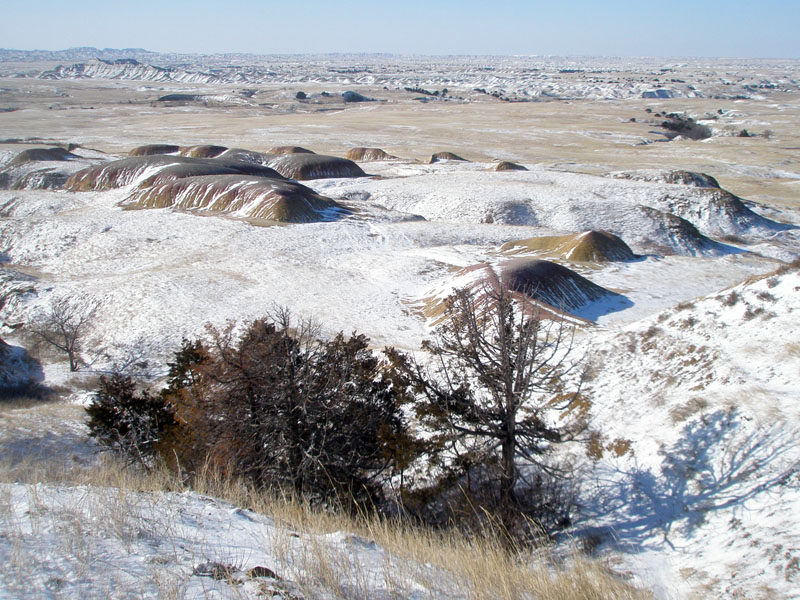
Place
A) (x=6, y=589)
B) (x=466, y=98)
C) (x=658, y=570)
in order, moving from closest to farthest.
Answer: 1. (x=6, y=589)
2. (x=658, y=570)
3. (x=466, y=98)

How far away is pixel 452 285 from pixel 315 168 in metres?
33.5

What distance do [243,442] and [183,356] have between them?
611 centimetres

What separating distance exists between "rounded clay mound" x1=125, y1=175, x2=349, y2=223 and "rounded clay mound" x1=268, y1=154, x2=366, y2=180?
1110cm

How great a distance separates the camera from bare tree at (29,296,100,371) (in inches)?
890

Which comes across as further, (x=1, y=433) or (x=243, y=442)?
(x=1, y=433)

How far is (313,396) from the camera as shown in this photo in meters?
10.3

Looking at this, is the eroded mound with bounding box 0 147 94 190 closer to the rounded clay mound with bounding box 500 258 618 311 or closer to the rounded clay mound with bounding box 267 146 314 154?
the rounded clay mound with bounding box 267 146 314 154

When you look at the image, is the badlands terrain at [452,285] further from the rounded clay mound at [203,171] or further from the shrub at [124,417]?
the shrub at [124,417]

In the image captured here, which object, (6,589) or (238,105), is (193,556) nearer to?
(6,589)

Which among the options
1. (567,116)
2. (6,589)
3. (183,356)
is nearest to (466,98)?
(567,116)

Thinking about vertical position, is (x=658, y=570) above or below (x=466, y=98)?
below

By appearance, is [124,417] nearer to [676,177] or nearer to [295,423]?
[295,423]

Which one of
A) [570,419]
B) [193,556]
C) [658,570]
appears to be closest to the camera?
[193,556]

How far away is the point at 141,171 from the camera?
48.0 metres
